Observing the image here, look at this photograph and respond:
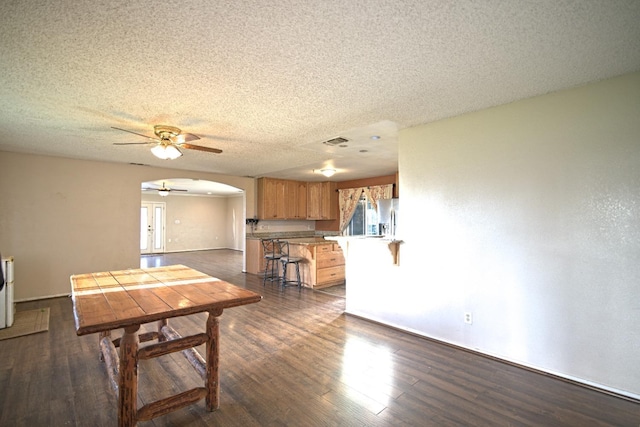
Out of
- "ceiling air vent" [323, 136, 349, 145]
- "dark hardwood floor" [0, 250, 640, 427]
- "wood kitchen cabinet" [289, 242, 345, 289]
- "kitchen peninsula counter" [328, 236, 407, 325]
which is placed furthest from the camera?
"wood kitchen cabinet" [289, 242, 345, 289]

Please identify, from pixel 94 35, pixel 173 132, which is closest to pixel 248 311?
pixel 173 132

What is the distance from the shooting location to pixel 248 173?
21.7ft

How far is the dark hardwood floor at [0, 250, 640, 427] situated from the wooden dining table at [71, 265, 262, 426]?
0.19m

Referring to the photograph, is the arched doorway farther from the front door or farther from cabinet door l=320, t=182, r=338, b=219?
cabinet door l=320, t=182, r=338, b=219

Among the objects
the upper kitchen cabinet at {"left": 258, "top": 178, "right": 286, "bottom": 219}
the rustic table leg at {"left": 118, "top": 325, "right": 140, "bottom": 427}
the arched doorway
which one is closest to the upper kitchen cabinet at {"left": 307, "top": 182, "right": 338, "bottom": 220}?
the upper kitchen cabinet at {"left": 258, "top": 178, "right": 286, "bottom": 219}

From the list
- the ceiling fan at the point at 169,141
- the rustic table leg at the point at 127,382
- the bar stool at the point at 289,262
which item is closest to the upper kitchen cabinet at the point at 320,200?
the bar stool at the point at 289,262

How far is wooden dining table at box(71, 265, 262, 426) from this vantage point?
63.4 inches

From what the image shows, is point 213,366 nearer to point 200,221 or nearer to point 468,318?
point 468,318

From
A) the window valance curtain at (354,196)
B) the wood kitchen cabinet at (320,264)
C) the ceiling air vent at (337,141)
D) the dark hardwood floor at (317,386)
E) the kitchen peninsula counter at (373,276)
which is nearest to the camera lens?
the dark hardwood floor at (317,386)

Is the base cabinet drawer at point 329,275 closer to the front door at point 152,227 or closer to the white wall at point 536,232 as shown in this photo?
the white wall at point 536,232

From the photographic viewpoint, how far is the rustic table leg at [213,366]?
76.6 inches

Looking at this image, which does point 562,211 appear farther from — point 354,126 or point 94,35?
point 94,35

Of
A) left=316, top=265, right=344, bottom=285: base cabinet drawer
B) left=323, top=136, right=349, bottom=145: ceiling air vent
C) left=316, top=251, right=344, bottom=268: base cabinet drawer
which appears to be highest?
left=323, top=136, right=349, bottom=145: ceiling air vent

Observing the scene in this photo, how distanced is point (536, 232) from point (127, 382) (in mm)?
3251
